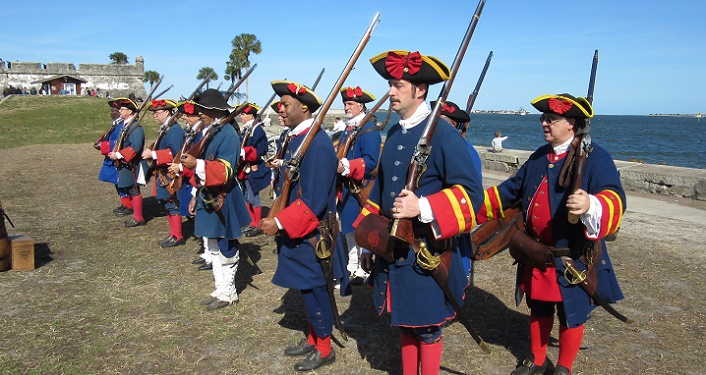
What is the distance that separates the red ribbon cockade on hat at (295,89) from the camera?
4.19m

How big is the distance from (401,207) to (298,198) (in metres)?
1.35

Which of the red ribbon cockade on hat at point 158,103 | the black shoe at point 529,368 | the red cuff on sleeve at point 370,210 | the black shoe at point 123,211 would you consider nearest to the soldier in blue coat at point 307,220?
the red cuff on sleeve at point 370,210

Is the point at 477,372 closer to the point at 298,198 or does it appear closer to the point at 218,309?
the point at 298,198

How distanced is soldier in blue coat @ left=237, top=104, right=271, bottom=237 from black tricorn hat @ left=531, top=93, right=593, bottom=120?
558 centimetres

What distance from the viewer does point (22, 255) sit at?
6.45 metres

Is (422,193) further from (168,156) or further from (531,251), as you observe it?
(168,156)

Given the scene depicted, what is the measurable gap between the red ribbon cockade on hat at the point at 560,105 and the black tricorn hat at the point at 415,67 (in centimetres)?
91

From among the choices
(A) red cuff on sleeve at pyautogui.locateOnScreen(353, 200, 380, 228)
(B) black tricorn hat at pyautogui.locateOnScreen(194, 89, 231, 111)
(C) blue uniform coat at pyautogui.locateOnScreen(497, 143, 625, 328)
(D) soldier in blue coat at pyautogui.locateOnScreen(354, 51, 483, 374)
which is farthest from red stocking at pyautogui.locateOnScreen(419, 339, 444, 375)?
(B) black tricorn hat at pyautogui.locateOnScreen(194, 89, 231, 111)

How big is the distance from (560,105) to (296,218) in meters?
1.99

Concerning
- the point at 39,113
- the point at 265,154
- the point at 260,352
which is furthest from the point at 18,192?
the point at 39,113

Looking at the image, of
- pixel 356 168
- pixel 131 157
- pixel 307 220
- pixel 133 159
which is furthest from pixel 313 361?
pixel 133 159

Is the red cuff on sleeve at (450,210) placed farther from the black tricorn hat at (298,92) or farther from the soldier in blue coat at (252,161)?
the soldier in blue coat at (252,161)

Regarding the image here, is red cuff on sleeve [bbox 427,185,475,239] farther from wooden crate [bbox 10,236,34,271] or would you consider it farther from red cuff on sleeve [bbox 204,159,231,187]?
wooden crate [bbox 10,236,34,271]

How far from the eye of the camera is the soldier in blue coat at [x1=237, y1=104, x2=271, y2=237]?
331 inches
